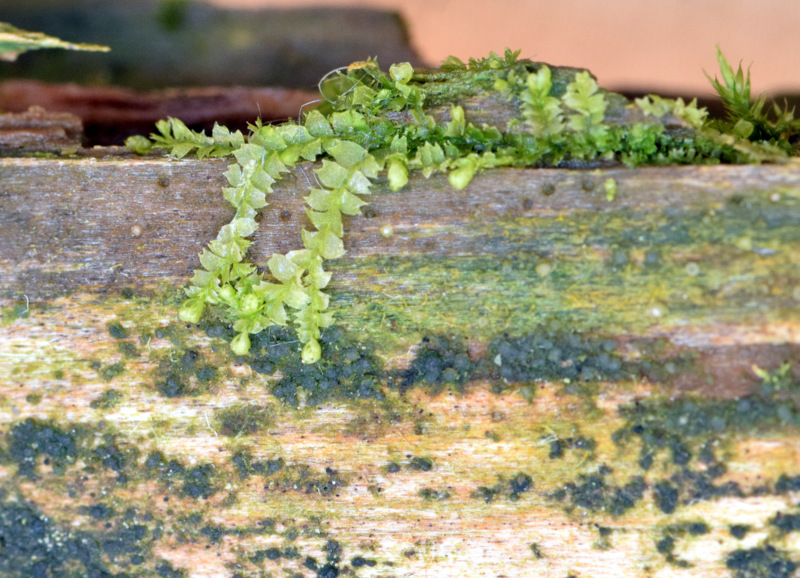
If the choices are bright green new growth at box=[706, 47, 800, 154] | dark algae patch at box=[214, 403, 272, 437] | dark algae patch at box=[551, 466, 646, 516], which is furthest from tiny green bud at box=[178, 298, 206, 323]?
bright green new growth at box=[706, 47, 800, 154]

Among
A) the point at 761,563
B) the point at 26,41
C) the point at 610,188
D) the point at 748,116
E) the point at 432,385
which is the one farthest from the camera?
the point at 26,41

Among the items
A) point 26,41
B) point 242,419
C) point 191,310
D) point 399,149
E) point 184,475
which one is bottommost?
point 184,475

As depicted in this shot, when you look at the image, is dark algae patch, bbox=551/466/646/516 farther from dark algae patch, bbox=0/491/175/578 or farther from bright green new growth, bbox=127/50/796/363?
dark algae patch, bbox=0/491/175/578

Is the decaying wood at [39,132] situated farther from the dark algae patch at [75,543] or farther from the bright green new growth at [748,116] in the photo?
the bright green new growth at [748,116]

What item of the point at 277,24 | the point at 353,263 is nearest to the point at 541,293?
the point at 353,263

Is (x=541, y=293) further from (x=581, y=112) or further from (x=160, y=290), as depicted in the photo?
(x=160, y=290)

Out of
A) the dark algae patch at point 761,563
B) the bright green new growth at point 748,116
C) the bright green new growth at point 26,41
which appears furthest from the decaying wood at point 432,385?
the bright green new growth at point 26,41

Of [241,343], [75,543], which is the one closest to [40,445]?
[75,543]

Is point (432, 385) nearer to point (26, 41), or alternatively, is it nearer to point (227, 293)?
point (227, 293)
